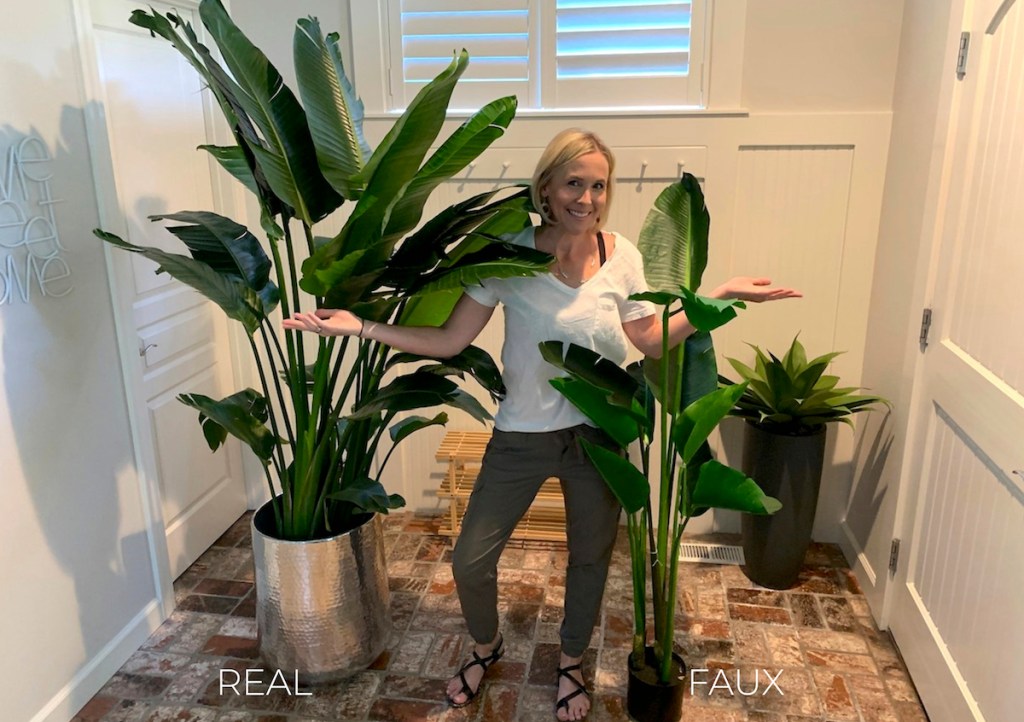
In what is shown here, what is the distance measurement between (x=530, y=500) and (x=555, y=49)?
160 centimetres

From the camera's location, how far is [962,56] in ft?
6.45

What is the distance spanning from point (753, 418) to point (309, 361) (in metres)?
1.69

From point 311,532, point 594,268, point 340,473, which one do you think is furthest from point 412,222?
point 311,532

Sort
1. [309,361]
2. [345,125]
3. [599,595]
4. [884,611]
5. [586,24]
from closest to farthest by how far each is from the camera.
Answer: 1. [345,125]
2. [599,595]
3. [884,611]
4. [586,24]
5. [309,361]

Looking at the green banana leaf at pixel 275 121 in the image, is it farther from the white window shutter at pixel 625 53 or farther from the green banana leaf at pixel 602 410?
the white window shutter at pixel 625 53

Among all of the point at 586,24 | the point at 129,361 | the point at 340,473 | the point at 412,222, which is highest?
the point at 586,24

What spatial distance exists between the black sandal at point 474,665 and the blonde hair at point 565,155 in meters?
1.25

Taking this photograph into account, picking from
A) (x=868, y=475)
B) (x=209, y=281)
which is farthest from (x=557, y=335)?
(x=868, y=475)

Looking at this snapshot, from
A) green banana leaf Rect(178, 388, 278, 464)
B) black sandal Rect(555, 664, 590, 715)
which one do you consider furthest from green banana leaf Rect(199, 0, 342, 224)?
black sandal Rect(555, 664, 590, 715)

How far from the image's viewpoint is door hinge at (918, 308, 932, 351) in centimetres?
213

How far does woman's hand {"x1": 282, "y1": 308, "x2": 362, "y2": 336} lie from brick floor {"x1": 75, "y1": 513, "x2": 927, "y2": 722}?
109 centimetres

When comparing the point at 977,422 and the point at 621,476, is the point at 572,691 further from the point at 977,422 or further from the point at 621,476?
the point at 977,422

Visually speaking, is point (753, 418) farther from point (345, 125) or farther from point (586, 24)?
point (345, 125)

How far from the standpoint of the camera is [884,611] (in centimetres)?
240
